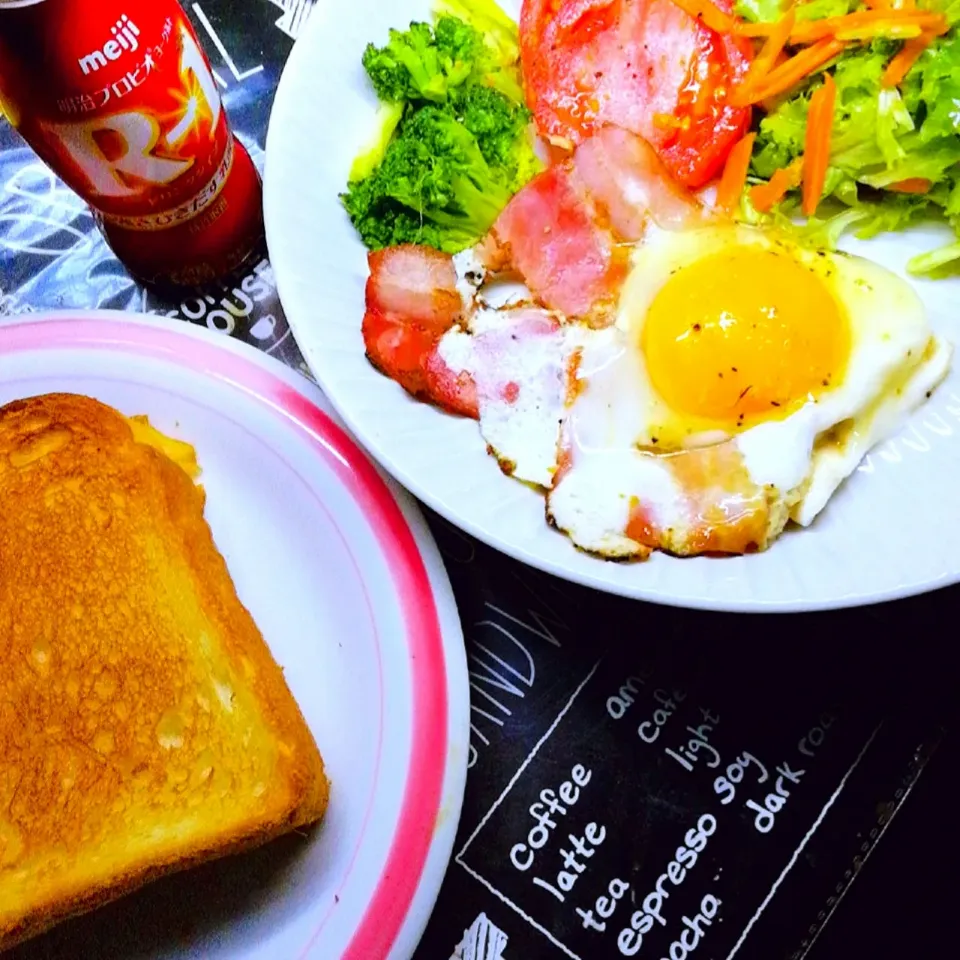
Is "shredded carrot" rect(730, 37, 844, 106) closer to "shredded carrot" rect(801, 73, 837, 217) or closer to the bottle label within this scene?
"shredded carrot" rect(801, 73, 837, 217)

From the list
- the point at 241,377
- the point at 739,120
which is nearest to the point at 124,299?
the point at 241,377

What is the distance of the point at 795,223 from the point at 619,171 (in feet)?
1.14

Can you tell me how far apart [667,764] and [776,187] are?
103 cm

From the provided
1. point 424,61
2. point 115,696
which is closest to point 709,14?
point 424,61

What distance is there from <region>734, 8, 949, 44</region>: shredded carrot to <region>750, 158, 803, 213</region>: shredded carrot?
0.20 meters

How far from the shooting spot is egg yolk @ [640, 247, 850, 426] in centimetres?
149

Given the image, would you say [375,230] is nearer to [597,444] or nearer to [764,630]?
[597,444]

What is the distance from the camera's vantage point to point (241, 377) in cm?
169

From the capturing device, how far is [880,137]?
1.58 meters

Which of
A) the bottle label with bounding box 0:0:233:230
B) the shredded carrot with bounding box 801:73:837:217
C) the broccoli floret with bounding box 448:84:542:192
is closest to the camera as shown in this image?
the bottle label with bounding box 0:0:233:230

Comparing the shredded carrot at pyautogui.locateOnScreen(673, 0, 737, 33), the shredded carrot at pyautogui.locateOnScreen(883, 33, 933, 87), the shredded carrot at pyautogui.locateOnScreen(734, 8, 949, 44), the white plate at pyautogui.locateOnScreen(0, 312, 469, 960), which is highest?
the shredded carrot at pyautogui.locateOnScreen(673, 0, 737, 33)

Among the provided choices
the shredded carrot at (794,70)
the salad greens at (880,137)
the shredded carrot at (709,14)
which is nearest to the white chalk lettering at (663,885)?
the salad greens at (880,137)

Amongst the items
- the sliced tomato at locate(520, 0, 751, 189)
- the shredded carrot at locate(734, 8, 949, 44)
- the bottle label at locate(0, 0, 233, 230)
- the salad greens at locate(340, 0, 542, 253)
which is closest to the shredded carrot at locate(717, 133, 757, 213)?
the sliced tomato at locate(520, 0, 751, 189)

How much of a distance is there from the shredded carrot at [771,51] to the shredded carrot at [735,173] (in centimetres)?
9
